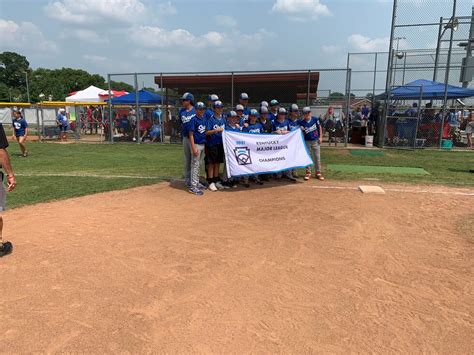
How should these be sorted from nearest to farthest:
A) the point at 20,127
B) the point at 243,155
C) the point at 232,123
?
the point at 243,155 < the point at 232,123 < the point at 20,127

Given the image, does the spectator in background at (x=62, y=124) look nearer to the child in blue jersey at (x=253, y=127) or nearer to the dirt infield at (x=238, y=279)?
the child in blue jersey at (x=253, y=127)

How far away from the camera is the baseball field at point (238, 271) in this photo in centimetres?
290

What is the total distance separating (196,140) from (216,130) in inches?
19.8

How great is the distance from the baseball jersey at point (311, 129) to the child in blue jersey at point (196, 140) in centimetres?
304

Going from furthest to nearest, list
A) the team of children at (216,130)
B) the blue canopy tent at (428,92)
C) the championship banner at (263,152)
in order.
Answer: the blue canopy tent at (428,92) → the championship banner at (263,152) → the team of children at (216,130)

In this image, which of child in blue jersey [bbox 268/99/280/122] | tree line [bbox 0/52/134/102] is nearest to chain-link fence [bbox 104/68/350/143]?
child in blue jersey [bbox 268/99/280/122]

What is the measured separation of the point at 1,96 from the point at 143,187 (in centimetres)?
8043

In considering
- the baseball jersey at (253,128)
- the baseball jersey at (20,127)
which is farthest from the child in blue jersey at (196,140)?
the baseball jersey at (20,127)

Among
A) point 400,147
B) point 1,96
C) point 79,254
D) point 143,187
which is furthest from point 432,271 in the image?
point 1,96

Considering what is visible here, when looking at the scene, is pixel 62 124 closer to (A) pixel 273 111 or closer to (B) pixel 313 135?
(A) pixel 273 111

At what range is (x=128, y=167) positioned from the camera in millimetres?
11570

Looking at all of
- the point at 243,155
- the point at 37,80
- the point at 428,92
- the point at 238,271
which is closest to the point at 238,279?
the point at 238,271

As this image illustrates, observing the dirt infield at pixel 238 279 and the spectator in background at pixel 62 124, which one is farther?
the spectator in background at pixel 62 124

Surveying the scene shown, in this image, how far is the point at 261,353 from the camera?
8.86ft
